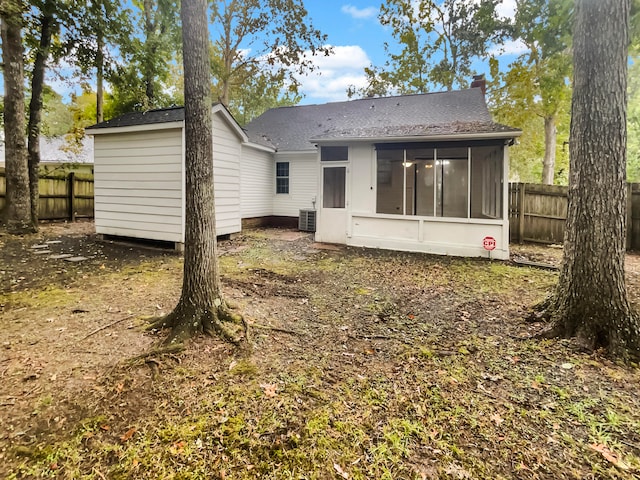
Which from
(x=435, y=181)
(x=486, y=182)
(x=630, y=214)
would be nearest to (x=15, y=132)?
(x=435, y=181)

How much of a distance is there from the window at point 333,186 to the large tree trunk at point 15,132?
7746mm

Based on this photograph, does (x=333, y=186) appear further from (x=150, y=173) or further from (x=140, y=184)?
(x=140, y=184)

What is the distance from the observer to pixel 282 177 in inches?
545

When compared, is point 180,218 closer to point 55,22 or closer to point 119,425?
point 119,425

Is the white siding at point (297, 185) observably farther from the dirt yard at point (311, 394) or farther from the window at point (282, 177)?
the dirt yard at point (311, 394)

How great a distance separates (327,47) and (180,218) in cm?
995

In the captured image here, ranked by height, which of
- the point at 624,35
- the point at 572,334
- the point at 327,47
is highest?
the point at 327,47

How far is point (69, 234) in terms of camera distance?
945 cm

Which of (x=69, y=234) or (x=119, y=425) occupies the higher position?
(x=69, y=234)

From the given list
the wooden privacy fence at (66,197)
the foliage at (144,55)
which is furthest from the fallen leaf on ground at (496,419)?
the wooden privacy fence at (66,197)

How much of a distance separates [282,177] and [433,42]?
43.4ft

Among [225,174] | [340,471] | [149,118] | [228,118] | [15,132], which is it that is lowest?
[340,471]

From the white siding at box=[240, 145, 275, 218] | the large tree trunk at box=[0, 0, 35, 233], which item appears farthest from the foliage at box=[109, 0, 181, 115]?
the white siding at box=[240, 145, 275, 218]

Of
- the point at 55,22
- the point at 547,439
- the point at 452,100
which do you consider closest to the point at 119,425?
the point at 547,439
